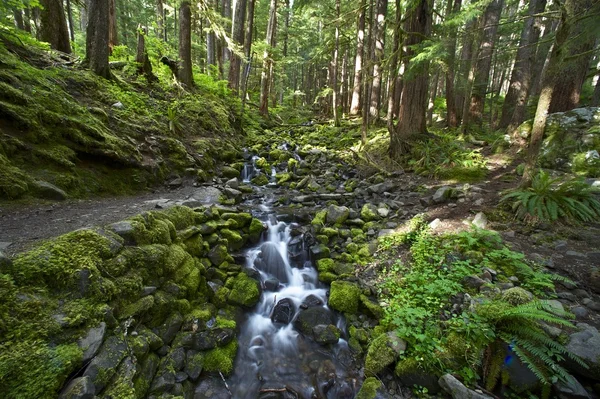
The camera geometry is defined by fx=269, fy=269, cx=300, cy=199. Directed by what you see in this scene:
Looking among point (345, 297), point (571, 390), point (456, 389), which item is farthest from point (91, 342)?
point (571, 390)

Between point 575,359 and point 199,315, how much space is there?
4.45 metres

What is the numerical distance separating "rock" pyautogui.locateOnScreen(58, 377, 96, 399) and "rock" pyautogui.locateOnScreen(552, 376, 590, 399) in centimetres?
433

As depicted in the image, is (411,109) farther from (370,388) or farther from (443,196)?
(370,388)

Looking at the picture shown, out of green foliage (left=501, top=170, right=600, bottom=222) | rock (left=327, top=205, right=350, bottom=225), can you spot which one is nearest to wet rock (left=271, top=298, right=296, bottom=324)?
rock (left=327, top=205, right=350, bottom=225)

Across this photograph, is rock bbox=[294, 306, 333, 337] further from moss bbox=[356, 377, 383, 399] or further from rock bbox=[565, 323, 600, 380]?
rock bbox=[565, 323, 600, 380]

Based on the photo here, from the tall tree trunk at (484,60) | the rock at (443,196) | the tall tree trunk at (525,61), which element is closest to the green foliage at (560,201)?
the rock at (443,196)

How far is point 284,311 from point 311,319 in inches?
22.4

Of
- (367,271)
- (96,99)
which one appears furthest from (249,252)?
(96,99)

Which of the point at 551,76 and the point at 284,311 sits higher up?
the point at 551,76

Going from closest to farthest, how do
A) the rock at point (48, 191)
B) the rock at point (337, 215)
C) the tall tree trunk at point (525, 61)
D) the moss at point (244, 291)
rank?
the rock at point (48, 191) → the moss at point (244, 291) → the rock at point (337, 215) → the tall tree trunk at point (525, 61)

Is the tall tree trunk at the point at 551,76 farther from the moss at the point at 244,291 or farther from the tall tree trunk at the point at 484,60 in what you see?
the tall tree trunk at the point at 484,60

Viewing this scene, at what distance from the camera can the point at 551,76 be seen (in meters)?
4.82

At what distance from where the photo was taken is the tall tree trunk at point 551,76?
437cm

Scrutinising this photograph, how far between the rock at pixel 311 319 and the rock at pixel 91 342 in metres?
2.91
